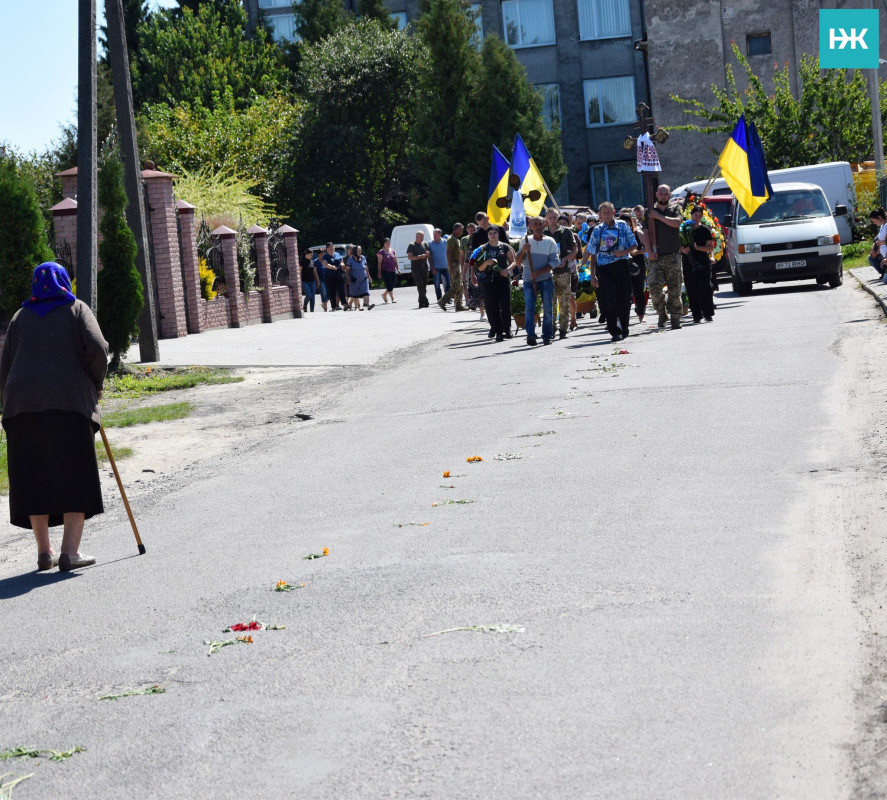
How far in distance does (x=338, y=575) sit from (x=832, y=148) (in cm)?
3983

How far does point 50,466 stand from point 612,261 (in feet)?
39.1

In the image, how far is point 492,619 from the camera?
5.84 meters

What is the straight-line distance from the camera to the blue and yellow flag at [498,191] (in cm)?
2367

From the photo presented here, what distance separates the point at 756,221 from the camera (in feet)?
90.5

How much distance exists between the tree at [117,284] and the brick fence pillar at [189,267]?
8665mm

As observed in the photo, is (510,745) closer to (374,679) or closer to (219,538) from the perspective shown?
(374,679)

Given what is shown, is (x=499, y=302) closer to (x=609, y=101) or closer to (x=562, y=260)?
(x=562, y=260)

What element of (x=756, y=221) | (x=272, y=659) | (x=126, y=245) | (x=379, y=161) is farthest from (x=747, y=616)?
(x=379, y=161)

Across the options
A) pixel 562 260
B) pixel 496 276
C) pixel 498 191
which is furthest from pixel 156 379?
pixel 498 191

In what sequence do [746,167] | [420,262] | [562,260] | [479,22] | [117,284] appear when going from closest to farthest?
[117,284] < [562,260] < [746,167] < [420,262] < [479,22]

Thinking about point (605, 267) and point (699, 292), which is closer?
point (605, 267)

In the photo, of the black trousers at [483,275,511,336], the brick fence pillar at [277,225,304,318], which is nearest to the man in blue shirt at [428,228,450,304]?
the brick fence pillar at [277,225,304,318]

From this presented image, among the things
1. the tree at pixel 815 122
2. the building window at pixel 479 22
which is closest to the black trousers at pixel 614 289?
the tree at pixel 815 122

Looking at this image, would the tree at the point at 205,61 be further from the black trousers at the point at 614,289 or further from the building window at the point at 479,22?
the black trousers at the point at 614,289
